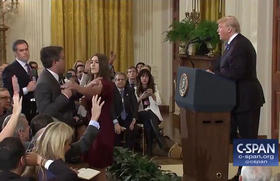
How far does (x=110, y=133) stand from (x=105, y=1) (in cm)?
795

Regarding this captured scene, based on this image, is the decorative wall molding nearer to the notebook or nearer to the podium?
the podium

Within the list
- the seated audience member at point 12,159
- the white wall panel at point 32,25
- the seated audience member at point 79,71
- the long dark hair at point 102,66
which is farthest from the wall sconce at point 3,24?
the seated audience member at point 12,159

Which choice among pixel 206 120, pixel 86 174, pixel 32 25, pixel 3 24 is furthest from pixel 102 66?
pixel 32 25

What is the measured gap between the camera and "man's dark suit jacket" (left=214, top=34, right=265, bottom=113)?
182 inches

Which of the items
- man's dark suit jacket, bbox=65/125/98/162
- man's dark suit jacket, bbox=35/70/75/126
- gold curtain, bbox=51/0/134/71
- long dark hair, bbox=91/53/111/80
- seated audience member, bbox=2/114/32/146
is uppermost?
gold curtain, bbox=51/0/134/71

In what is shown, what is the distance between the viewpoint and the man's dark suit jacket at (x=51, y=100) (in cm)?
445

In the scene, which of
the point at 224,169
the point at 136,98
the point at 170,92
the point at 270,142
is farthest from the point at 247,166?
the point at 170,92

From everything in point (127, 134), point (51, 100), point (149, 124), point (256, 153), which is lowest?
point (127, 134)

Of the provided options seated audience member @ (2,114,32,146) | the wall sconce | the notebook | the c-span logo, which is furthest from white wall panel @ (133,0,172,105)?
the c-span logo

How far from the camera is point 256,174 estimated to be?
2758mm

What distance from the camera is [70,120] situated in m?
4.68

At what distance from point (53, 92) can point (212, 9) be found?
6057 mm

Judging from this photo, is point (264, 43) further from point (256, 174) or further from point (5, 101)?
point (256, 174)

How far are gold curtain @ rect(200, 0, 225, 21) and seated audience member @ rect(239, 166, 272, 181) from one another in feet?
23.5
